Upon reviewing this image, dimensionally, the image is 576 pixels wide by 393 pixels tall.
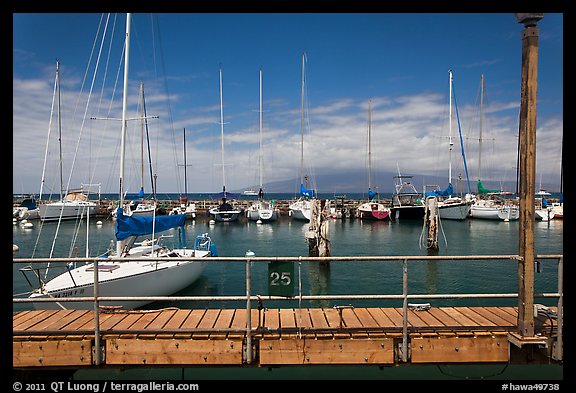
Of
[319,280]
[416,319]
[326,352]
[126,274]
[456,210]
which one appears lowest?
[319,280]

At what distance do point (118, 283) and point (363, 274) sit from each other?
471 inches

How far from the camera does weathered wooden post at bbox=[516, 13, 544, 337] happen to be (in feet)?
16.5

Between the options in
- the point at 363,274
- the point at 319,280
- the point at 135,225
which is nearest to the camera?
the point at 135,225

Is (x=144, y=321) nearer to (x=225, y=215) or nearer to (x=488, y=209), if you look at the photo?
(x=225, y=215)

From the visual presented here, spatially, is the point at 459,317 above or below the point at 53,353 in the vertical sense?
above

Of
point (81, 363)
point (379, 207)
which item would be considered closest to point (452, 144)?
point (379, 207)

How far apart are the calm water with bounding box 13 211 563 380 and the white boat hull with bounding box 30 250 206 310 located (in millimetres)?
1325

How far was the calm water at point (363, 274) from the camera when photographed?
27.4 feet

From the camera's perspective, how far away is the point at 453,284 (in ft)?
58.6

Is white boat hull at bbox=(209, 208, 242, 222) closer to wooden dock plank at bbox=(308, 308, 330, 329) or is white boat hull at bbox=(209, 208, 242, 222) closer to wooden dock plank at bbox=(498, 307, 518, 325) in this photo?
wooden dock plank at bbox=(308, 308, 330, 329)

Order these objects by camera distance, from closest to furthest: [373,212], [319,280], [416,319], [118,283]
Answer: [416,319] < [118,283] < [319,280] < [373,212]

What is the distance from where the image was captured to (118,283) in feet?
40.2

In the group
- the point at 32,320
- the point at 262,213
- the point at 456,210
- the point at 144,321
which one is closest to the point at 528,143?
the point at 144,321
